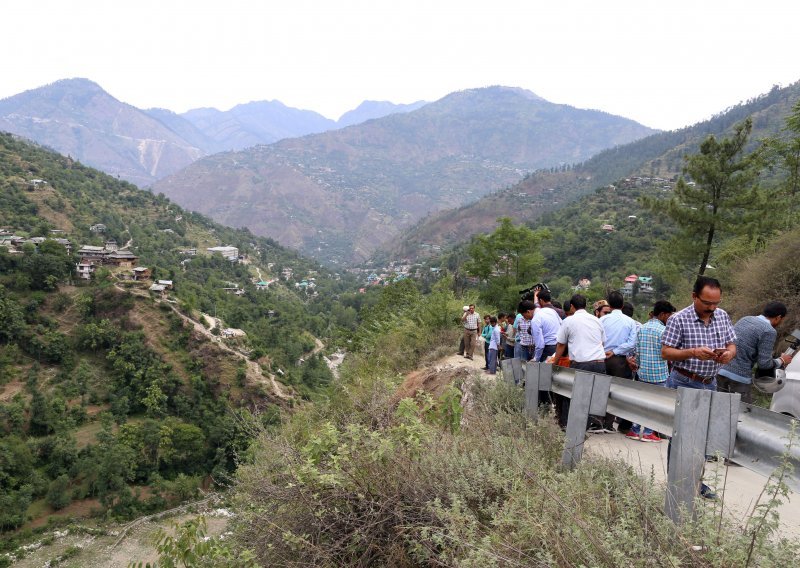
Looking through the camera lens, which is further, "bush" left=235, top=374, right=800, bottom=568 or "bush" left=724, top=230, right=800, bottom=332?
"bush" left=724, top=230, right=800, bottom=332

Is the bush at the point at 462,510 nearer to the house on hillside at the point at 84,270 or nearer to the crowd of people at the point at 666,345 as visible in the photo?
the crowd of people at the point at 666,345

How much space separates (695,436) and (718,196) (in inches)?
606

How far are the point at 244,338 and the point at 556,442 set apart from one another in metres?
52.3

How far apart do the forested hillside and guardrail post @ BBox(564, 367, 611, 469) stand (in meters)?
14.4

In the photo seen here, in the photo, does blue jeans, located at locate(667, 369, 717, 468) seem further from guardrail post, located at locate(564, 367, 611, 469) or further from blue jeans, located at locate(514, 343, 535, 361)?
blue jeans, located at locate(514, 343, 535, 361)

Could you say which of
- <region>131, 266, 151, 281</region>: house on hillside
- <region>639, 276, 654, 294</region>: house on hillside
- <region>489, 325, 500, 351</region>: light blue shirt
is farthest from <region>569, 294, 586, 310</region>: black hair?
<region>131, 266, 151, 281</region>: house on hillside

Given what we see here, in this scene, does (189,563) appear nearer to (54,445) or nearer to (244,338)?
(54,445)

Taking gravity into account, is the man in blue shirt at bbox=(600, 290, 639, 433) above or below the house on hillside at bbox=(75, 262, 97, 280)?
above

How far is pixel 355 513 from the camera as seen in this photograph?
257cm

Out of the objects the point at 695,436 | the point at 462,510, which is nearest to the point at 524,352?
the point at 462,510

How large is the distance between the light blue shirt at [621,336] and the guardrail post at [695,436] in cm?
304

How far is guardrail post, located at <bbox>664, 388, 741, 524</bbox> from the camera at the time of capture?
2.06 m

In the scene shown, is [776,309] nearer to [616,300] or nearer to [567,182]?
[616,300]

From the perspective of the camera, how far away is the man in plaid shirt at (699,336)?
335 cm
